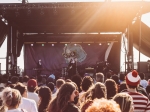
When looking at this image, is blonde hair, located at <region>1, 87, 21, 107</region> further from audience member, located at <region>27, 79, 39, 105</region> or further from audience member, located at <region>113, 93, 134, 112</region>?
audience member, located at <region>27, 79, 39, 105</region>

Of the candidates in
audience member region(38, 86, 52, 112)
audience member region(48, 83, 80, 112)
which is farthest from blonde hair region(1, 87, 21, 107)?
→ audience member region(38, 86, 52, 112)

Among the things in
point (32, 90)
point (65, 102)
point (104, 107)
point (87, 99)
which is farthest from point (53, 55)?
point (104, 107)

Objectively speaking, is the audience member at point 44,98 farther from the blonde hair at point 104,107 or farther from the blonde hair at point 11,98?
the blonde hair at point 104,107

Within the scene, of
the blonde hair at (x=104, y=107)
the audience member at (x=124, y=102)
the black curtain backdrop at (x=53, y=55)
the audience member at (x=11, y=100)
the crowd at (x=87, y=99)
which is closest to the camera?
the blonde hair at (x=104, y=107)

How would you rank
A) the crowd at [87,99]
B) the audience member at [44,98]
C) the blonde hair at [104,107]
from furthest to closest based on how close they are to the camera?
1. the audience member at [44,98]
2. the crowd at [87,99]
3. the blonde hair at [104,107]

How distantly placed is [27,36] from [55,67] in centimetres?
323

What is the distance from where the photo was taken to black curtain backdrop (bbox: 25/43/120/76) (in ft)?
77.2

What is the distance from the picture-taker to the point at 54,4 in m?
15.8

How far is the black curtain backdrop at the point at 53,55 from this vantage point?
77.2ft

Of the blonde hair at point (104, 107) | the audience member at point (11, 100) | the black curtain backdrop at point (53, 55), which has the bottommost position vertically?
the audience member at point (11, 100)

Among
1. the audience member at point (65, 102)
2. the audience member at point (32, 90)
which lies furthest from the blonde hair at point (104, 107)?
the audience member at point (32, 90)

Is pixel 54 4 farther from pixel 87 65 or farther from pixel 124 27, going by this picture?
pixel 87 65

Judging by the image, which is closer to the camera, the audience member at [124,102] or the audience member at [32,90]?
the audience member at [124,102]

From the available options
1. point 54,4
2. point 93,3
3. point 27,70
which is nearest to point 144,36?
point 93,3
